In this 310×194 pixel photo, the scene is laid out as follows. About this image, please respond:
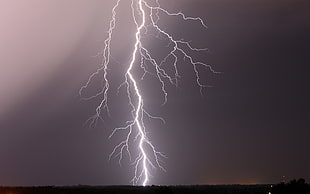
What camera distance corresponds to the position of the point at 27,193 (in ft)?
211

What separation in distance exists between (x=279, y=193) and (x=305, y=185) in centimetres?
167

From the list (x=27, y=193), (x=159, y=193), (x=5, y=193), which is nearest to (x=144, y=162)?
(x=159, y=193)

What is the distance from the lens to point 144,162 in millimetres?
36062

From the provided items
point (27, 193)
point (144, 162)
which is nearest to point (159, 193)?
point (144, 162)

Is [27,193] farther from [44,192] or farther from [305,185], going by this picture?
[305,185]

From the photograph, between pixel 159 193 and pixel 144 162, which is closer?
pixel 144 162

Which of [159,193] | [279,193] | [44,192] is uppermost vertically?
[279,193]

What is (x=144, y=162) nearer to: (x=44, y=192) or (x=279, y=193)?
(x=279, y=193)

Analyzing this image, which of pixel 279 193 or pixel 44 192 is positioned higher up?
pixel 279 193

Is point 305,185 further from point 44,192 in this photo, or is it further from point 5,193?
point 44,192

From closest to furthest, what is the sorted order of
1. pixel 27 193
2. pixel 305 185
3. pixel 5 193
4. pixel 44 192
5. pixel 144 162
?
1. pixel 144 162
2. pixel 305 185
3. pixel 5 193
4. pixel 27 193
5. pixel 44 192

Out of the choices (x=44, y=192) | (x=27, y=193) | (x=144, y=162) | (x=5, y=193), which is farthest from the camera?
(x=44, y=192)

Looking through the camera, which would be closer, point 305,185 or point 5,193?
point 305,185

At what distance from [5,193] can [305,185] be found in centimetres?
2982
